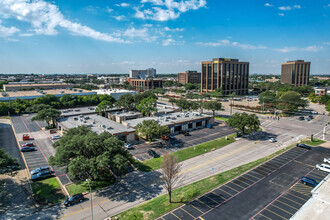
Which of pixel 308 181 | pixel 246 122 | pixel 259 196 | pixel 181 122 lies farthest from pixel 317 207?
pixel 181 122

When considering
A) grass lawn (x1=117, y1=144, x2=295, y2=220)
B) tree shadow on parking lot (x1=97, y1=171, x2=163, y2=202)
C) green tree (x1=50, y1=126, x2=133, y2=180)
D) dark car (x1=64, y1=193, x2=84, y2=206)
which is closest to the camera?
grass lawn (x1=117, y1=144, x2=295, y2=220)

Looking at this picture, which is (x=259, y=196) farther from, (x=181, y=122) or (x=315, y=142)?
(x=181, y=122)

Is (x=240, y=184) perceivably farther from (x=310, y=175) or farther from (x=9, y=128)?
(x=9, y=128)

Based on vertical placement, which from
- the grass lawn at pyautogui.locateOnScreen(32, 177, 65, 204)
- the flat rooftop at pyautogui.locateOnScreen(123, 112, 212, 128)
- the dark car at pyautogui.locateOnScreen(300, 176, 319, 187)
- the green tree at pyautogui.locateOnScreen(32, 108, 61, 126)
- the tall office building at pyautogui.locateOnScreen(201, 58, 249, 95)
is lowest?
the grass lawn at pyautogui.locateOnScreen(32, 177, 65, 204)

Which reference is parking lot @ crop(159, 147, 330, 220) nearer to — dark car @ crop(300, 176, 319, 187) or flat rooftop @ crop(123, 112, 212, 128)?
dark car @ crop(300, 176, 319, 187)

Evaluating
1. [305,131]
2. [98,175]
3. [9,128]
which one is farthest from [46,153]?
[305,131]

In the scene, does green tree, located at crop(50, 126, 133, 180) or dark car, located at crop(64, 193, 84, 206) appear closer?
dark car, located at crop(64, 193, 84, 206)

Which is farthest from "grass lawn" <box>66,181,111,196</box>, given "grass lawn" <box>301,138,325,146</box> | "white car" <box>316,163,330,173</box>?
"grass lawn" <box>301,138,325,146</box>
